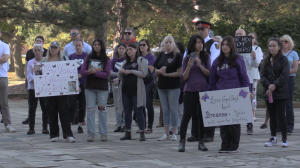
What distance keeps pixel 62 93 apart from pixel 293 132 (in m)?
4.76

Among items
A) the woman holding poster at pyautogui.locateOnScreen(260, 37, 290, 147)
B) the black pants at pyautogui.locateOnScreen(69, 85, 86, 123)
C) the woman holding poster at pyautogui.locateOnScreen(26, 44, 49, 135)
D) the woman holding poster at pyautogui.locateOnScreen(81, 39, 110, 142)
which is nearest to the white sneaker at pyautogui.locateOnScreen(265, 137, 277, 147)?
the woman holding poster at pyautogui.locateOnScreen(260, 37, 290, 147)

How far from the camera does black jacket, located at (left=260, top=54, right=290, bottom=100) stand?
764 cm

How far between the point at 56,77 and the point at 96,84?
806 millimetres

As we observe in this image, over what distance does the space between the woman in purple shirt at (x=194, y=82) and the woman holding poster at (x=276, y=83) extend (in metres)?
1.12

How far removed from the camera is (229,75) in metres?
7.01

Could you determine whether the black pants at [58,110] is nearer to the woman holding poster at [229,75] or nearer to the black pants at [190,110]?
the black pants at [190,110]

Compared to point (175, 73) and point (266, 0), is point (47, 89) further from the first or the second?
point (266, 0)

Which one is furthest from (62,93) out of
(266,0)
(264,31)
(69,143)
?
(264,31)

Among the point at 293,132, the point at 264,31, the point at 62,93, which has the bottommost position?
the point at 293,132

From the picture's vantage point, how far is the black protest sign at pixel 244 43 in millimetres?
8992

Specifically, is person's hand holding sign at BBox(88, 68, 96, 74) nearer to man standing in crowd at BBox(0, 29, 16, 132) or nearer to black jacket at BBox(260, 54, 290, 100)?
man standing in crowd at BBox(0, 29, 16, 132)

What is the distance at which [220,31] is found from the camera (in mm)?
19953

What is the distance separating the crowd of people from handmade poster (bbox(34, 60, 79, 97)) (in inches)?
6.4

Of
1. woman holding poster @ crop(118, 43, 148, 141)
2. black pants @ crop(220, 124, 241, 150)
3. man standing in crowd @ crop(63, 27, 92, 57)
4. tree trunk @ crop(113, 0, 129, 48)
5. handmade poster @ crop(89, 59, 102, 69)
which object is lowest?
black pants @ crop(220, 124, 241, 150)
